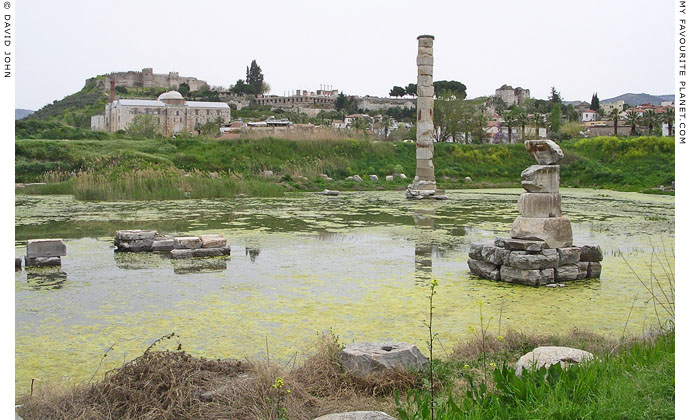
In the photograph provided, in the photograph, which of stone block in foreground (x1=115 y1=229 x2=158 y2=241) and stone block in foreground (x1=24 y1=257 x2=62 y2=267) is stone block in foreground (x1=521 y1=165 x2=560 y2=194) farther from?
stone block in foreground (x1=24 y1=257 x2=62 y2=267)

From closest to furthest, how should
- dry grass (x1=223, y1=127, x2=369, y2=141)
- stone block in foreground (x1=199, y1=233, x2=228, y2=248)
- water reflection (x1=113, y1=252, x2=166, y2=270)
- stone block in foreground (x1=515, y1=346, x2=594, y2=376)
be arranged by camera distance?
stone block in foreground (x1=515, y1=346, x2=594, y2=376) → water reflection (x1=113, y1=252, x2=166, y2=270) → stone block in foreground (x1=199, y1=233, x2=228, y2=248) → dry grass (x1=223, y1=127, x2=369, y2=141)

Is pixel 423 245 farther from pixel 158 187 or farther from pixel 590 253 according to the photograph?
pixel 158 187

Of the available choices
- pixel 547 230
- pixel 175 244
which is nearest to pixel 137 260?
pixel 175 244

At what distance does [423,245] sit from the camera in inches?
478

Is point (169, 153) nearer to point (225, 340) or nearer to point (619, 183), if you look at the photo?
point (619, 183)

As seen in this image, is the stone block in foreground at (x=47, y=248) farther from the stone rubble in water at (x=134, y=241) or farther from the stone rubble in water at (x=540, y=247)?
the stone rubble in water at (x=540, y=247)

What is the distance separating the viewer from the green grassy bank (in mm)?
22828

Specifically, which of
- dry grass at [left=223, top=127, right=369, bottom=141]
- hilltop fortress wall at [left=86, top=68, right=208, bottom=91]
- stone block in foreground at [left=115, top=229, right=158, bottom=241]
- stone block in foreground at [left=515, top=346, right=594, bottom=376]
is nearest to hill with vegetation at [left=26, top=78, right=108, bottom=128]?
hilltop fortress wall at [left=86, top=68, right=208, bottom=91]

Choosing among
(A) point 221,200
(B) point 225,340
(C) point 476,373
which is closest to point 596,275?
(C) point 476,373

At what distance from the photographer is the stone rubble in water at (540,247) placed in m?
8.72

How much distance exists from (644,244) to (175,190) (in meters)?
14.6

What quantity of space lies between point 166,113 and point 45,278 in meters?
76.7

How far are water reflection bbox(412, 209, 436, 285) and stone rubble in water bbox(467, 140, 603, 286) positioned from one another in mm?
758

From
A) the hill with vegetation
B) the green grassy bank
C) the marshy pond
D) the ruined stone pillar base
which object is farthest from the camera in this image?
the hill with vegetation
